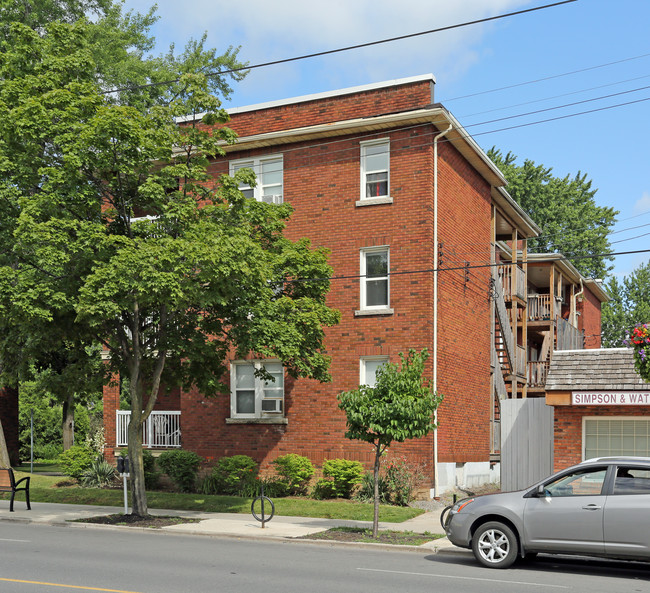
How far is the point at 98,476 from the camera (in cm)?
2627

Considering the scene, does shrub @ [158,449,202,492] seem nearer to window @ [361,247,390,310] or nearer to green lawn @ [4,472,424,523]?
green lawn @ [4,472,424,523]

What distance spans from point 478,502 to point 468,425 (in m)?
12.7

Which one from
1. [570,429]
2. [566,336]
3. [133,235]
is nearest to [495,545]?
[570,429]

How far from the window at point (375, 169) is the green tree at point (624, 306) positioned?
49542 mm

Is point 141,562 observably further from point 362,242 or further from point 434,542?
point 362,242

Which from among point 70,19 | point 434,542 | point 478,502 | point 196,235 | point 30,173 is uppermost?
point 70,19

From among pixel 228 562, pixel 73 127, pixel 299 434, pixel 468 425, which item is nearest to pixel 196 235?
pixel 73 127

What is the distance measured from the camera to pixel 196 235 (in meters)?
17.9

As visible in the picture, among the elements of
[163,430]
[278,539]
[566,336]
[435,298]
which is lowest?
[278,539]

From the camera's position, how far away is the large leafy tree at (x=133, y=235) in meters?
17.6

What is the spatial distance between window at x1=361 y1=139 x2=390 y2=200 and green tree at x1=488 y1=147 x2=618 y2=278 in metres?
37.1

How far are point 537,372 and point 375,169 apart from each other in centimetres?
1385

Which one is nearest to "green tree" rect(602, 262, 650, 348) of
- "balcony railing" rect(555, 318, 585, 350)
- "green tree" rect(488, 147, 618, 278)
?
"green tree" rect(488, 147, 618, 278)

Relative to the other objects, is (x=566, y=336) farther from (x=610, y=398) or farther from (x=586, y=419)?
(x=610, y=398)
